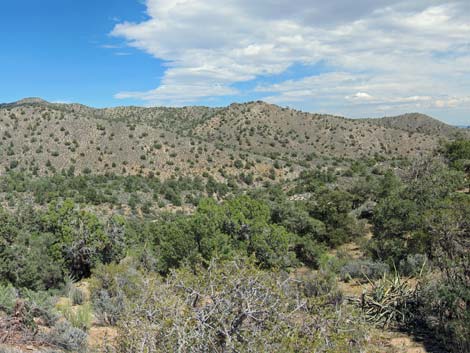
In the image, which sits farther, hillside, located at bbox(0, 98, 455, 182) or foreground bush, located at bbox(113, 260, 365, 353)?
hillside, located at bbox(0, 98, 455, 182)

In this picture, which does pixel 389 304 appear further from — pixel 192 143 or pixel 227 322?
pixel 192 143

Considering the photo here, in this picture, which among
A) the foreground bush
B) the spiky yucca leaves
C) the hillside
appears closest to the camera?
the foreground bush

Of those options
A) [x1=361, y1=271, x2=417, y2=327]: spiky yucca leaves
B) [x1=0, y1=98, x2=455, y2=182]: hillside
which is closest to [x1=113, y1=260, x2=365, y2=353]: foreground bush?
[x1=361, y1=271, x2=417, y2=327]: spiky yucca leaves

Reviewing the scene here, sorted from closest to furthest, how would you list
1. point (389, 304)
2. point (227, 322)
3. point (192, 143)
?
point (227, 322) → point (389, 304) → point (192, 143)

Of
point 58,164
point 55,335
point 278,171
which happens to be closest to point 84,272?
point 55,335

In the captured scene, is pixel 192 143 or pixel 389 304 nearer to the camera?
pixel 389 304

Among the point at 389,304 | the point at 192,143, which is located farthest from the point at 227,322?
the point at 192,143

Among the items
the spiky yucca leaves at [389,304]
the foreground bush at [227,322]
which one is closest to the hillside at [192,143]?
the spiky yucca leaves at [389,304]

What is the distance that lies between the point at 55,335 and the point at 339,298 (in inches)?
279

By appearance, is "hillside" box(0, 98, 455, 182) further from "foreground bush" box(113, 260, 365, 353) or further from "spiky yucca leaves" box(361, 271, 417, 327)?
"foreground bush" box(113, 260, 365, 353)

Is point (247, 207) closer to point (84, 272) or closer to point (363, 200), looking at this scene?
point (84, 272)

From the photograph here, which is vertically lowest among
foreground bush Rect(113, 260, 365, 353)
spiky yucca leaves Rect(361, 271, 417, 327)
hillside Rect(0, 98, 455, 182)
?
spiky yucca leaves Rect(361, 271, 417, 327)

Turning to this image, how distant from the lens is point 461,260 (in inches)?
428

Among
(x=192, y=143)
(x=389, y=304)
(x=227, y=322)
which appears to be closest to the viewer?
(x=227, y=322)
